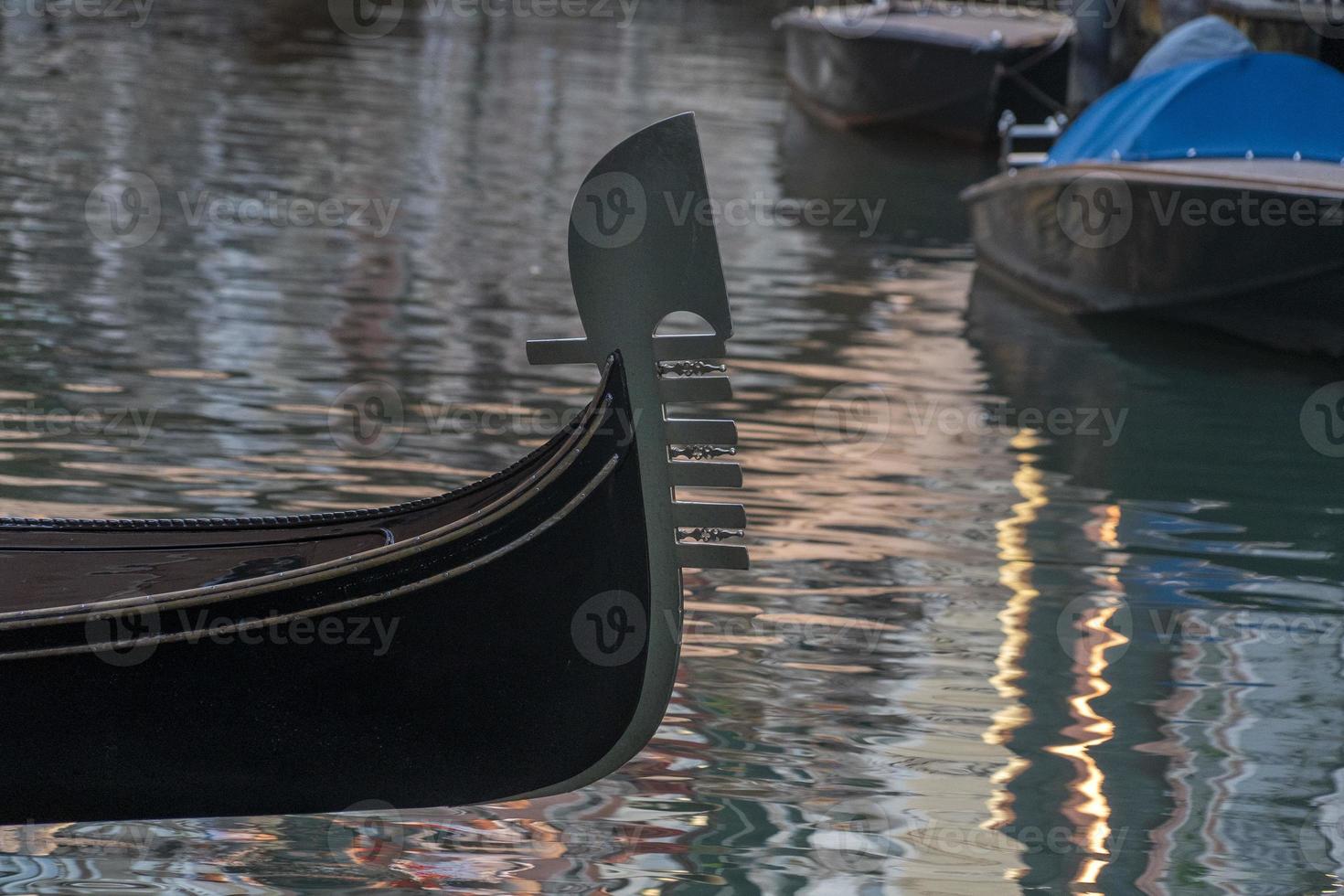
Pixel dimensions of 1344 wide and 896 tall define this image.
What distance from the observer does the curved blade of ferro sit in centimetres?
298

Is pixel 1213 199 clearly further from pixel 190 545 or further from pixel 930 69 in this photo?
pixel 930 69

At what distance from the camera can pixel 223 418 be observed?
6.49m

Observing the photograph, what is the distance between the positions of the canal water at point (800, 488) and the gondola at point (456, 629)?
3.7 inches

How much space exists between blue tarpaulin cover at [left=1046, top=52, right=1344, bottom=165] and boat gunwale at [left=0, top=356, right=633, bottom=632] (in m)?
5.85

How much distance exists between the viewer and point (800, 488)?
6.11 m

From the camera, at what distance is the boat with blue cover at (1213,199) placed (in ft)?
25.1

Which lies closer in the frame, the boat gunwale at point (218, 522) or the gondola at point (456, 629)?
the gondola at point (456, 629)

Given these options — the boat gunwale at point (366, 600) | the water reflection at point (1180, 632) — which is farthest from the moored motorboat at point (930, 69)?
the boat gunwale at point (366, 600)

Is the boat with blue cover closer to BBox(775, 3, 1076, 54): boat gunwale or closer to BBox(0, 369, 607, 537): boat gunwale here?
BBox(0, 369, 607, 537): boat gunwale

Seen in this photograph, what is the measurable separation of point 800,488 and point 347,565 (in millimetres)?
3207

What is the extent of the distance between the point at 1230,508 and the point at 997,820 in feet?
8.83

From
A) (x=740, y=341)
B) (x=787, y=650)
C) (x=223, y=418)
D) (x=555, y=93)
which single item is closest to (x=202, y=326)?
(x=223, y=418)

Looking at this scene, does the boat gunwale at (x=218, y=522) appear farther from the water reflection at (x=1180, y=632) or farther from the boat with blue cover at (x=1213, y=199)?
the boat with blue cover at (x=1213, y=199)

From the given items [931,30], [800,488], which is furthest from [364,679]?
[931,30]
